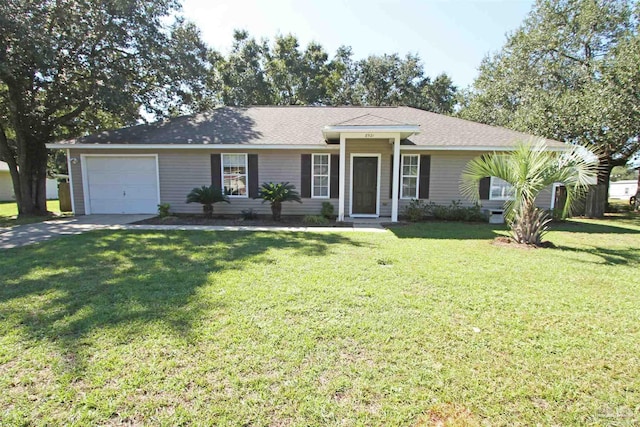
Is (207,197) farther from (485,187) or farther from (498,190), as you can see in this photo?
(498,190)

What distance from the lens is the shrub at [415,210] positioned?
9.88m

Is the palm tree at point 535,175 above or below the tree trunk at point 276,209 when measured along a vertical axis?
above

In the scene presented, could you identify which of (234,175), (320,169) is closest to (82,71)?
(234,175)

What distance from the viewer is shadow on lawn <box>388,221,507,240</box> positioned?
7.52 metres

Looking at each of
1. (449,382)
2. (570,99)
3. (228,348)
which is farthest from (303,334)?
(570,99)

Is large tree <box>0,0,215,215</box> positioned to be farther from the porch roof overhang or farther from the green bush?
the green bush

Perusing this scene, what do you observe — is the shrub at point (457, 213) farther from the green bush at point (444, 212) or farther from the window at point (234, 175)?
the window at point (234, 175)

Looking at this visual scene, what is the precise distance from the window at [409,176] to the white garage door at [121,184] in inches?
344

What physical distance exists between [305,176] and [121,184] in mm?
6666

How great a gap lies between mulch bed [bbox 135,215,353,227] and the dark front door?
1717 mm

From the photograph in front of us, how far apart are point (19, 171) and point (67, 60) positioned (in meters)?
4.43

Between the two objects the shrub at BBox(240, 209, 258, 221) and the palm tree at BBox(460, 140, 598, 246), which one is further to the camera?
the shrub at BBox(240, 209, 258, 221)

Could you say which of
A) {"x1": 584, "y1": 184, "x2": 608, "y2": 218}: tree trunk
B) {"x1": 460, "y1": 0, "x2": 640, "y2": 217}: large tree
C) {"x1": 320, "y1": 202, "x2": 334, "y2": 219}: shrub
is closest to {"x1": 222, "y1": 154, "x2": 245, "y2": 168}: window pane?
{"x1": 320, "y1": 202, "x2": 334, "y2": 219}: shrub

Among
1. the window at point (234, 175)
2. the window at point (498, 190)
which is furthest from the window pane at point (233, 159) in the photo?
the window at point (498, 190)
